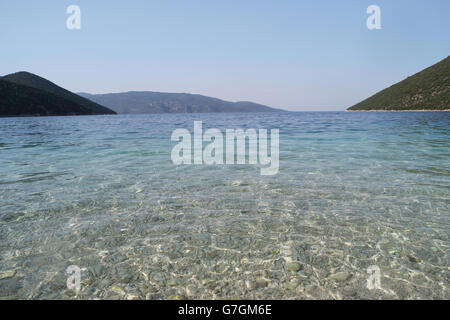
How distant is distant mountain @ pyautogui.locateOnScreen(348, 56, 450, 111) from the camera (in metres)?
91.9

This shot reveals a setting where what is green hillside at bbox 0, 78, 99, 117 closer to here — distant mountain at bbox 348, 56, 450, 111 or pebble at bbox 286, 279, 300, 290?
pebble at bbox 286, 279, 300, 290

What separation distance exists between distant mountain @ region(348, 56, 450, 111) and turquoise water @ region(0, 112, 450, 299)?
10527cm

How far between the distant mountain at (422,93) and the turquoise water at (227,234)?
10527 centimetres

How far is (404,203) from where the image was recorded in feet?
19.4

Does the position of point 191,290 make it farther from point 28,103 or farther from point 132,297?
point 28,103

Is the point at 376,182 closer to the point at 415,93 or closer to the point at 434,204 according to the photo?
the point at 434,204

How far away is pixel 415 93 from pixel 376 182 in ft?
418

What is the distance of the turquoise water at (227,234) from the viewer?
10.9 feet

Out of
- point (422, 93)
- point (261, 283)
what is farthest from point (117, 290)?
point (422, 93)

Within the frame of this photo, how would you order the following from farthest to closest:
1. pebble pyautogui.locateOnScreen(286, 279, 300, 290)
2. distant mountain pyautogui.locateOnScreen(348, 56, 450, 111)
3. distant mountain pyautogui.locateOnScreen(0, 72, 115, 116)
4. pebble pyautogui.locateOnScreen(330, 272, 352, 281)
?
distant mountain pyautogui.locateOnScreen(348, 56, 450, 111) → distant mountain pyautogui.locateOnScreen(0, 72, 115, 116) → pebble pyautogui.locateOnScreen(330, 272, 352, 281) → pebble pyautogui.locateOnScreen(286, 279, 300, 290)

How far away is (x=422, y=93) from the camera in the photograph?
336 ft

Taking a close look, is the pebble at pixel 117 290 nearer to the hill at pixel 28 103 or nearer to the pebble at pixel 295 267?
the pebble at pixel 295 267

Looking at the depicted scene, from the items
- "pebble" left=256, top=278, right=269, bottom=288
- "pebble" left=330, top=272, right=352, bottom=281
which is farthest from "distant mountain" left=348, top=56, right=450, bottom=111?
"pebble" left=256, top=278, right=269, bottom=288

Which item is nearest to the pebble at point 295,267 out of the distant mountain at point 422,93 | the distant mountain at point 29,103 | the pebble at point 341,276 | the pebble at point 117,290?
the pebble at point 341,276
